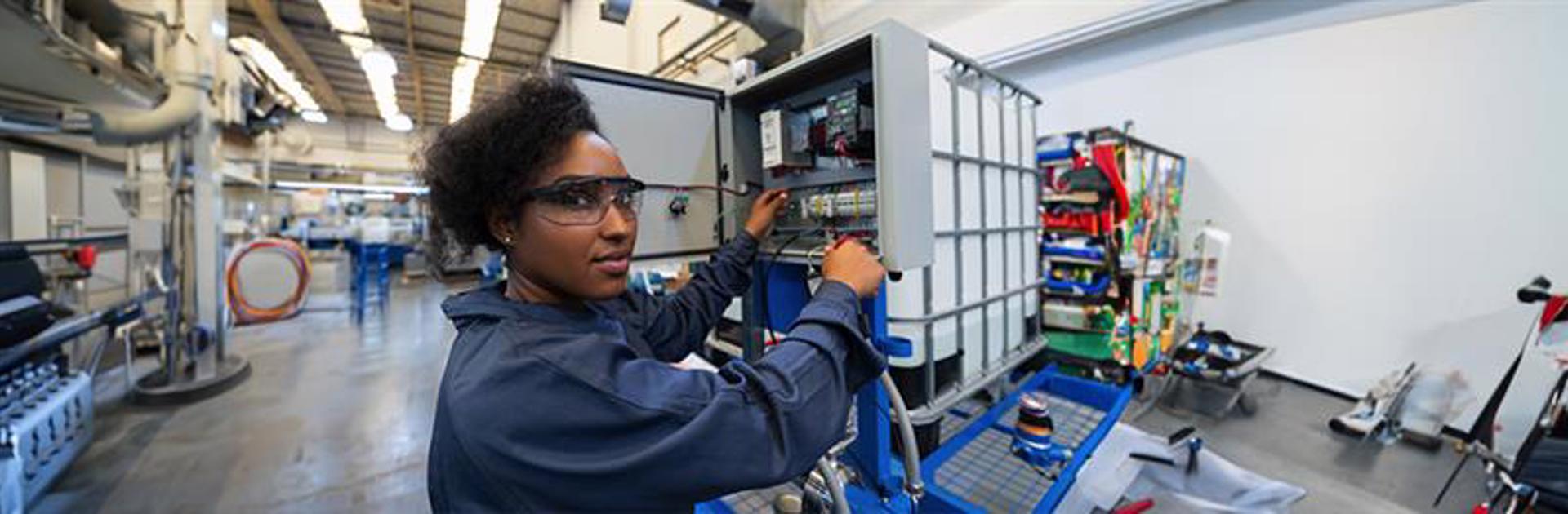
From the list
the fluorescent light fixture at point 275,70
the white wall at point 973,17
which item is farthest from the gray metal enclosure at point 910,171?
the fluorescent light fixture at point 275,70

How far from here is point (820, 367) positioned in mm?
686

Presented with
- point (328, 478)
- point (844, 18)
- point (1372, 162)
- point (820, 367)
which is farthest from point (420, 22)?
point (1372, 162)

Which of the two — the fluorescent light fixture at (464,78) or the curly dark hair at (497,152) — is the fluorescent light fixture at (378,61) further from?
the curly dark hair at (497,152)

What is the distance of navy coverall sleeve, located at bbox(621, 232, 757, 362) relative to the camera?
1137mm

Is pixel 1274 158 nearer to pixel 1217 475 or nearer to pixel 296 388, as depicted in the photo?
pixel 1217 475

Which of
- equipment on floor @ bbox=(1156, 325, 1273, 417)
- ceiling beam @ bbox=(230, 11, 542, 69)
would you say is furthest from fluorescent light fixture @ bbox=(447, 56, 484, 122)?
equipment on floor @ bbox=(1156, 325, 1273, 417)

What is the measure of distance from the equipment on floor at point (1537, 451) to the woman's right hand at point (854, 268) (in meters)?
2.32

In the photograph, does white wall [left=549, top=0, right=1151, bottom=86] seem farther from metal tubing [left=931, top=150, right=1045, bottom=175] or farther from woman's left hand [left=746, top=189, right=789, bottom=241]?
woman's left hand [left=746, top=189, right=789, bottom=241]

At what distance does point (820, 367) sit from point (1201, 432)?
285cm

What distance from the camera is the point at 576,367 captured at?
0.60 meters

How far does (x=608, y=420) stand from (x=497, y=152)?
47 centimetres

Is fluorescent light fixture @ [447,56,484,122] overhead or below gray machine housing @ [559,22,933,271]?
overhead

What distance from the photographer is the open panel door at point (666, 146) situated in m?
1.22

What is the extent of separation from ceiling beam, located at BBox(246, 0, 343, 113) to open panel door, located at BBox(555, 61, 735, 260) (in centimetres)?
654
